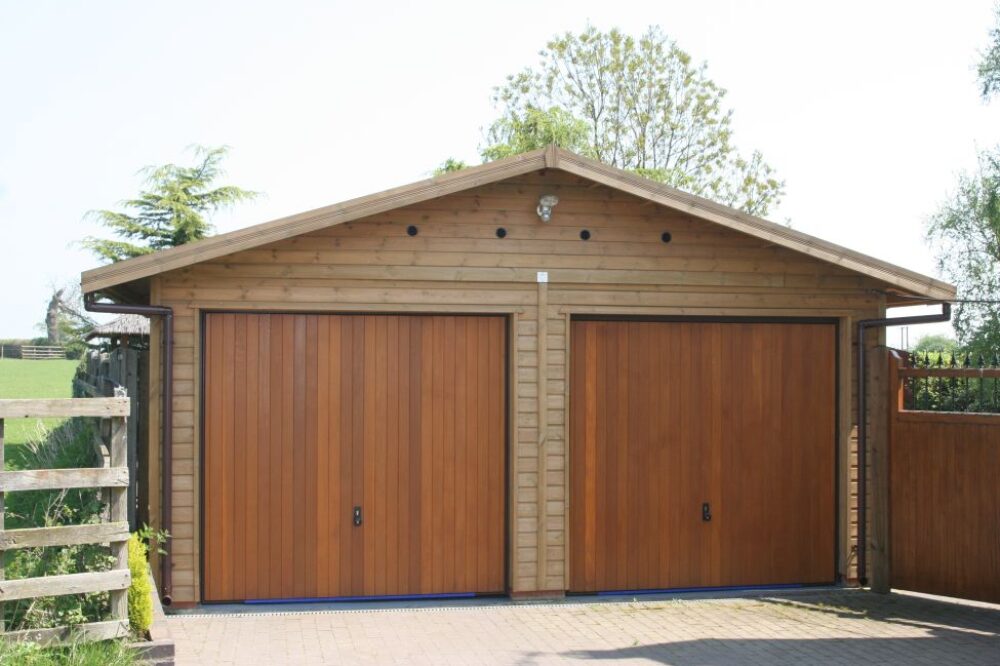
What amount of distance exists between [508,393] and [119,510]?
4002mm

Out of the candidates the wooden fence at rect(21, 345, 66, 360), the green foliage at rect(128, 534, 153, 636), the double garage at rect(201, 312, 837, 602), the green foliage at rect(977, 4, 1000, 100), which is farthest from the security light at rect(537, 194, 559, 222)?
the wooden fence at rect(21, 345, 66, 360)

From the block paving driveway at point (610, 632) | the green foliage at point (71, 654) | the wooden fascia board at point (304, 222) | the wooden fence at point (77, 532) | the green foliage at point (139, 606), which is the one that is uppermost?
the wooden fascia board at point (304, 222)

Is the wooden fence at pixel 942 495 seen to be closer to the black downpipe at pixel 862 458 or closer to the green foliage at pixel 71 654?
the black downpipe at pixel 862 458

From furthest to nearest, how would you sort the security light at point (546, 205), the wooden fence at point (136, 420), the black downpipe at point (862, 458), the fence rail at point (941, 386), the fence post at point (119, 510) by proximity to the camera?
the black downpipe at point (862, 458)
the wooden fence at point (136, 420)
the security light at point (546, 205)
the fence rail at point (941, 386)
the fence post at point (119, 510)

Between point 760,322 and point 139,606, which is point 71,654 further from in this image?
point 760,322

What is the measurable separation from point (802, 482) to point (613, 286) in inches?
103

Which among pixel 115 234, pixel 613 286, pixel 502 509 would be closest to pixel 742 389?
pixel 613 286

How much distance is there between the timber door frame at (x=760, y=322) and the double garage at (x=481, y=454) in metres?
0.04

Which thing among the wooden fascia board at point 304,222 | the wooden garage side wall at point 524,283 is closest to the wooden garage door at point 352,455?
the wooden garage side wall at point 524,283

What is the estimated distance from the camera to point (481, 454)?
10.2 metres

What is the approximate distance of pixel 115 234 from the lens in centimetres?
3419

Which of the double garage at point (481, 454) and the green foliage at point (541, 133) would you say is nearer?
the double garage at point (481, 454)

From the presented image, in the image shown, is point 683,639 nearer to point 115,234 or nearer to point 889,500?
point 889,500

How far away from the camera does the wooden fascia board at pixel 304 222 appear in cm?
891
